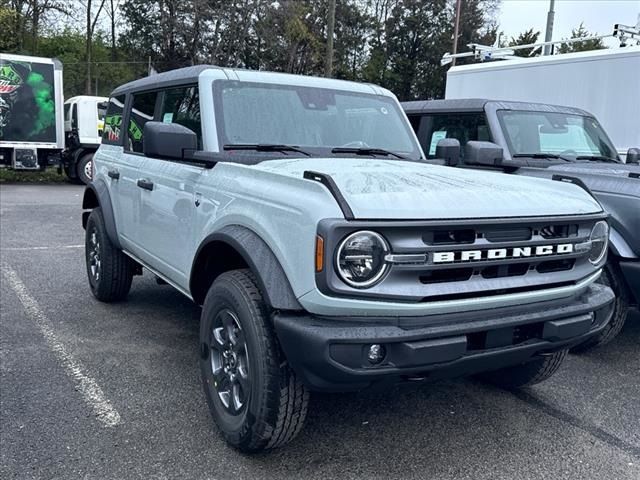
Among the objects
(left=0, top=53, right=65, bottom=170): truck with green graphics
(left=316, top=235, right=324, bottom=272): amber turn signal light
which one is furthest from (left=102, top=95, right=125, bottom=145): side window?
(left=0, top=53, right=65, bottom=170): truck with green graphics

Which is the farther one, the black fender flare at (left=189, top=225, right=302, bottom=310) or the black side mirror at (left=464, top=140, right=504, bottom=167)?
the black side mirror at (left=464, top=140, right=504, bottom=167)

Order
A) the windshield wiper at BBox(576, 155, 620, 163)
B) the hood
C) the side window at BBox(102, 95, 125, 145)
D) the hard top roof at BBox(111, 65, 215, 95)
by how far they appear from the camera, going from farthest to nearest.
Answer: the windshield wiper at BBox(576, 155, 620, 163), the side window at BBox(102, 95, 125, 145), the hard top roof at BBox(111, 65, 215, 95), the hood

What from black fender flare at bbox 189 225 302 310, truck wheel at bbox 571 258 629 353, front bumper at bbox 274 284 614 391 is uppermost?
black fender flare at bbox 189 225 302 310

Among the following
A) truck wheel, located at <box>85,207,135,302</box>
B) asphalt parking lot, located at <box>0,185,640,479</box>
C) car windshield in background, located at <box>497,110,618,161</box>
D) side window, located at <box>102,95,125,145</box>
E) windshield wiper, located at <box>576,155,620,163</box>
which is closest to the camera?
asphalt parking lot, located at <box>0,185,640,479</box>

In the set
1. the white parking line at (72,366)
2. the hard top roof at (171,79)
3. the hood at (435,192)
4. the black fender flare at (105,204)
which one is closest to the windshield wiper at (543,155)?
the hood at (435,192)

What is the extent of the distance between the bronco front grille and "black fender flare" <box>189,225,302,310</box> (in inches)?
8.9

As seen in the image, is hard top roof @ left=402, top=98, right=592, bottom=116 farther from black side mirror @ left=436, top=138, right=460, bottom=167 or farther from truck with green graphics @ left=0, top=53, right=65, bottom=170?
truck with green graphics @ left=0, top=53, right=65, bottom=170

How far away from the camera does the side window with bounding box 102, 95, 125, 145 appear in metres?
5.39

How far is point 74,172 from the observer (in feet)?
53.7

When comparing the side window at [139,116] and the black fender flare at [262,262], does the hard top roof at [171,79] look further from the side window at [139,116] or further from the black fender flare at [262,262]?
the black fender flare at [262,262]

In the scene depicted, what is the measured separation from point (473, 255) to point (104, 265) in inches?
145

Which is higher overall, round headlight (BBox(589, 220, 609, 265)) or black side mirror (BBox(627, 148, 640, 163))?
black side mirror (BBox(627, 148, 640, 163))

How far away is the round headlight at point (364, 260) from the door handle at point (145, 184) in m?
2.25

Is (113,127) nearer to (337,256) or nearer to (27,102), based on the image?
(337,256)
